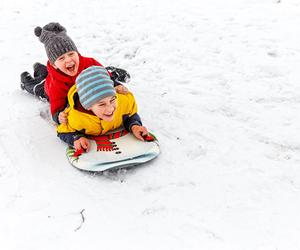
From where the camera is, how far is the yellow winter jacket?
358 centimetres

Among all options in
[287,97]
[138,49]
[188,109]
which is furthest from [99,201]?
[138,49]

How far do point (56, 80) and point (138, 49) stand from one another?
2117 mm

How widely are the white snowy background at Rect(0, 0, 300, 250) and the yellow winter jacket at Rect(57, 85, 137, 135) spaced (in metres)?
0.32

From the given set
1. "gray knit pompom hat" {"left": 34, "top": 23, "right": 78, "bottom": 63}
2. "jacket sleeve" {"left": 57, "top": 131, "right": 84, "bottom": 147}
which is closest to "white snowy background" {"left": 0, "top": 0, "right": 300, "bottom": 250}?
"jacket sleeve" {"left": 57, "top": 131, "right": 84, "bottom": 147}

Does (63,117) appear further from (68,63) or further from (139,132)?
(139,132)

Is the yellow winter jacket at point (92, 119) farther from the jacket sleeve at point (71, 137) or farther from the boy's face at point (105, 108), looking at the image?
the boy's face at point (105, 108)

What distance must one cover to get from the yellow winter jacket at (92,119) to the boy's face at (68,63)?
30 centimetres

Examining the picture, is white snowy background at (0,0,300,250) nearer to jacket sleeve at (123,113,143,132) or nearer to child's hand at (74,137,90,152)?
child's hand at (74,137,90,152)

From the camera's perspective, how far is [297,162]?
3516mm

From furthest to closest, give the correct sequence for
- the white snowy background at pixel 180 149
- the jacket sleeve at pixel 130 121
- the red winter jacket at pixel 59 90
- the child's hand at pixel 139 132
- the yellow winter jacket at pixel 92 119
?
the red winter jacket at pixel 59 90 < the jacket sleeve at pixel 130 121 < the child's hand at pixel 139 132 < the yellow winter jacket at pixel 92 119 < the white snowy background at pixel 180 149

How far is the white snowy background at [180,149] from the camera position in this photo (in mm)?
2865

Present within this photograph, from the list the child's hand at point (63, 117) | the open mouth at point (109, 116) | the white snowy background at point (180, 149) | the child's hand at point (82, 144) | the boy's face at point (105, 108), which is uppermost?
the boy's face at point (105, 108)

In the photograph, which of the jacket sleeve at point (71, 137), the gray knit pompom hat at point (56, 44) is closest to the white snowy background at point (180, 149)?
the jacket sleeve at point (71, 137)

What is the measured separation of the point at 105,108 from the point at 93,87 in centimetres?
20
